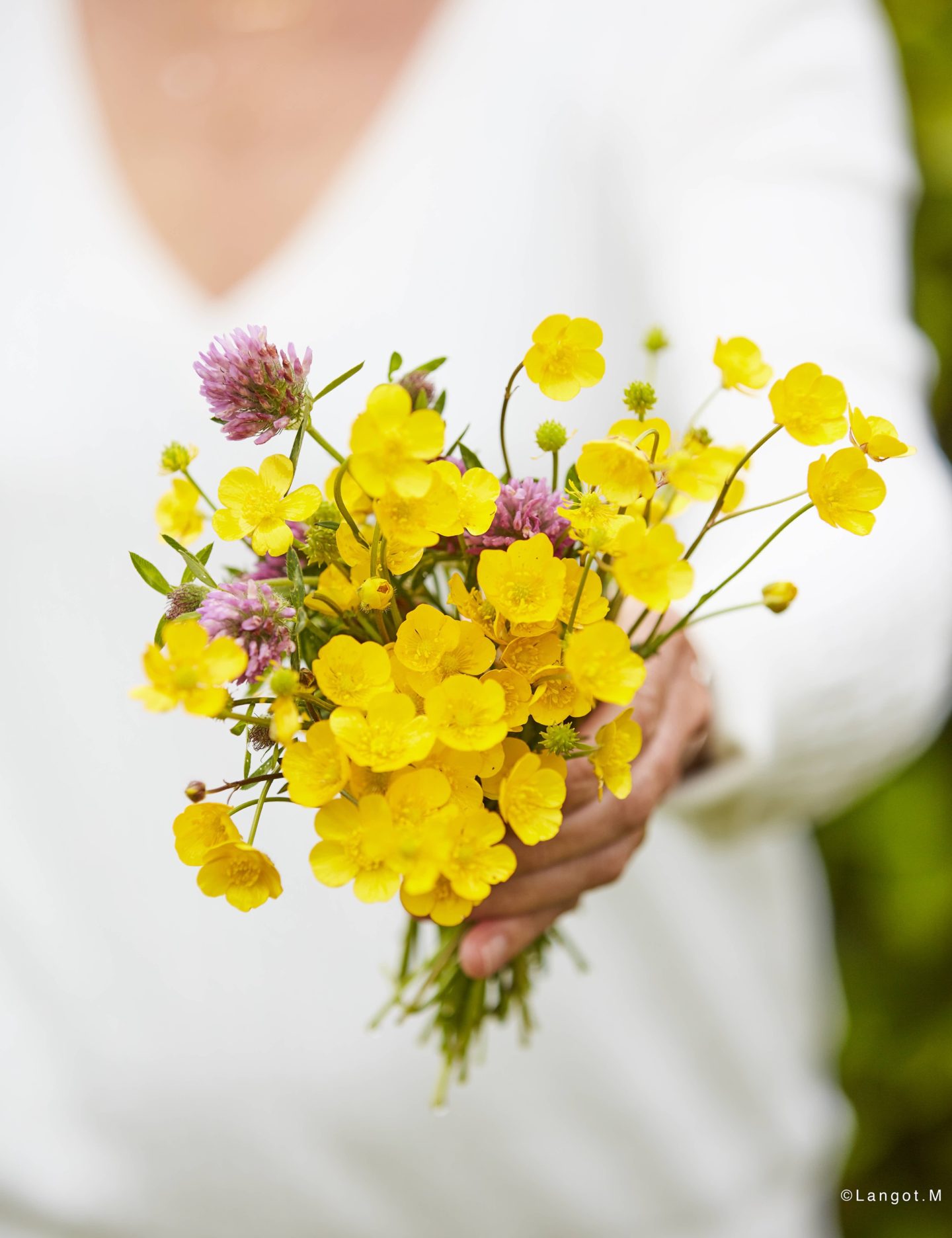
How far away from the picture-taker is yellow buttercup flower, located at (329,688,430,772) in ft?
0.85

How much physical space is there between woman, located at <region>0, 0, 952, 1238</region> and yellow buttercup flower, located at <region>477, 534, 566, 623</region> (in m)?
0.33

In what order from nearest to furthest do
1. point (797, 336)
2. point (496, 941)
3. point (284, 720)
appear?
point (284, 720), point (496, 941), point (797, 336)

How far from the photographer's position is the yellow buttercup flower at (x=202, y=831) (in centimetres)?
29

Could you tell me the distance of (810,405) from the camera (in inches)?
11.8

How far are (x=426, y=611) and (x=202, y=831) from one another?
0.29 feet

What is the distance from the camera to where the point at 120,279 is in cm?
67

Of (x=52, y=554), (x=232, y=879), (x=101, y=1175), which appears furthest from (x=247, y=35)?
(x=101, y=1175)

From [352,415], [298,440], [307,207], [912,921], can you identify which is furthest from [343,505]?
[912,921]

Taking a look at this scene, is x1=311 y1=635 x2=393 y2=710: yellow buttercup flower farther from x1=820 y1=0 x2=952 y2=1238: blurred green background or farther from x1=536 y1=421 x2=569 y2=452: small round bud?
x1=820 y1=0 x2=952 y2=1238: blurred green background

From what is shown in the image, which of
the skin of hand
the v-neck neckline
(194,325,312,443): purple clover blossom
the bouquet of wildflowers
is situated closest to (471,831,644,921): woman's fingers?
the skin of hand

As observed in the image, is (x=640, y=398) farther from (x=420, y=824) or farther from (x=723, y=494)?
(x=420, y=824)

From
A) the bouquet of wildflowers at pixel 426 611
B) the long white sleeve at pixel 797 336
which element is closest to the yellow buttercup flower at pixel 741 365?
the bouquet of wildflowers at pixel 426 611

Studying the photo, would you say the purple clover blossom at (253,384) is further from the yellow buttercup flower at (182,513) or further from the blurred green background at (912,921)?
the blurred green background at (912,921)

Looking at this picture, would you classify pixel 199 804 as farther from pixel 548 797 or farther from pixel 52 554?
pixel 52 554
